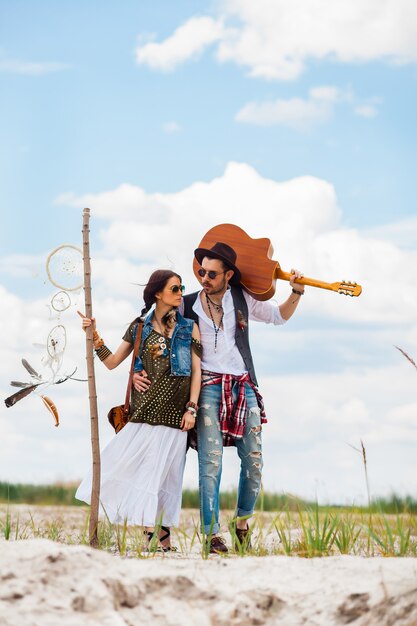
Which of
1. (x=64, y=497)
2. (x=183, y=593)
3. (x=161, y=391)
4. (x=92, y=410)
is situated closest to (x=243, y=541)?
(x=161, y=391)

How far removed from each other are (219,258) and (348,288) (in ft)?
2.94

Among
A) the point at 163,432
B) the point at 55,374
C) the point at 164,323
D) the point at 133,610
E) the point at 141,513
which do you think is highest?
the point at 164,323

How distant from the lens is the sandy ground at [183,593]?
3.45 meters

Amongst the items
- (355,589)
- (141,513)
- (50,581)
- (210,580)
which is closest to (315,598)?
(355,589)

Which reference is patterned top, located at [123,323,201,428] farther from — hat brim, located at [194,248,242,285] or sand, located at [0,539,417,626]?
sand, located at [0,539,417,626]

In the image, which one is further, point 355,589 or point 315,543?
point 315,543

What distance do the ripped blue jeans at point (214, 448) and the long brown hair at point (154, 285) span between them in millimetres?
689

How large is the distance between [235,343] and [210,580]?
2.44 meters

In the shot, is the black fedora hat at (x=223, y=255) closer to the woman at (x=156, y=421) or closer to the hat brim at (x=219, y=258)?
the hat brim at (x=219, y=258)

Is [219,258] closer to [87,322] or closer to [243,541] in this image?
[87,322]

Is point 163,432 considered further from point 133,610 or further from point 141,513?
point 133,610

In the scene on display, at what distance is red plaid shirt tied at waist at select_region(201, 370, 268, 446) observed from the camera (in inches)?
229

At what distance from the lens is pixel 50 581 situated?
3543 millimetres

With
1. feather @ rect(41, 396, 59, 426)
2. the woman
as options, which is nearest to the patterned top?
the woman
